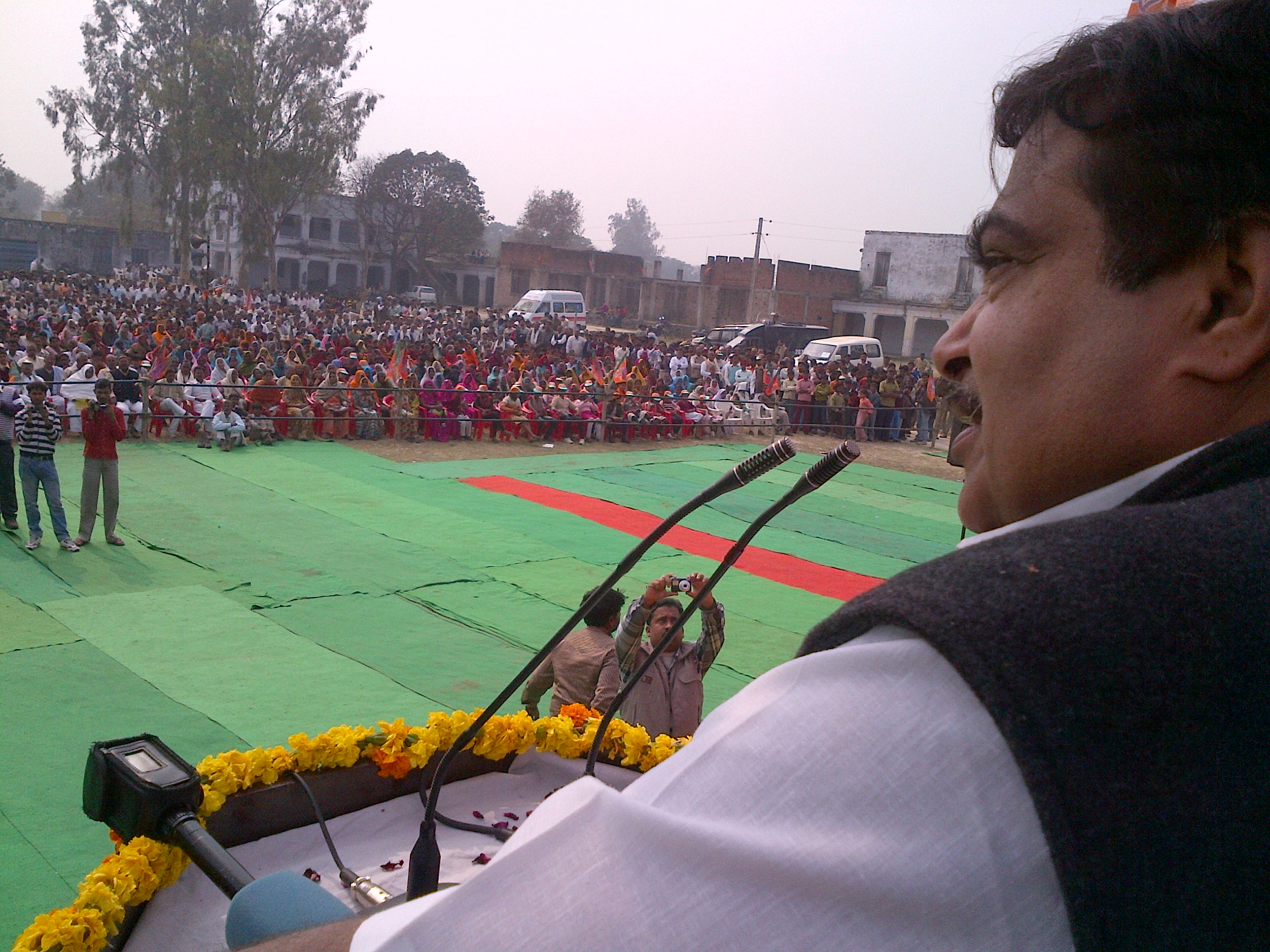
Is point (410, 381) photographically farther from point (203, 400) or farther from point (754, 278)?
point (754, 278)

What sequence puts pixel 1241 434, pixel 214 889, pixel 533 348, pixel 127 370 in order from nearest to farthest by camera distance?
pixel 1241 434, pixel 214 889, pixel 127 370, pixel 533 348

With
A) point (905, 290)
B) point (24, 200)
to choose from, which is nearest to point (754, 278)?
point (905, 290)

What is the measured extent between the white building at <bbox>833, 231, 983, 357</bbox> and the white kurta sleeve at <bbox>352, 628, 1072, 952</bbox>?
4220 centimetres

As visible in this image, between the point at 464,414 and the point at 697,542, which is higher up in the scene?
the point at 464,414

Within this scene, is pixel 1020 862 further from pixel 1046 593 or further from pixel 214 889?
pixel 214 889

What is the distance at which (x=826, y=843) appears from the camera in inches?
22.1

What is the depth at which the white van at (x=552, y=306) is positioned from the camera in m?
38.2

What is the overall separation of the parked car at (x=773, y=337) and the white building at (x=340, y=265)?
79.2 ft

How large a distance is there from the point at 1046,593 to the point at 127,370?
15.6 m

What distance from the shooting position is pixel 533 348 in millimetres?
27109

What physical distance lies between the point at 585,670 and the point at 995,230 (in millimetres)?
4851

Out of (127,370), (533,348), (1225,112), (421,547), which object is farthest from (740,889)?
(533,348)

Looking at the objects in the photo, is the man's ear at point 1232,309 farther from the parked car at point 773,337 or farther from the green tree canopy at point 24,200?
the green tree canopy at point 24,200

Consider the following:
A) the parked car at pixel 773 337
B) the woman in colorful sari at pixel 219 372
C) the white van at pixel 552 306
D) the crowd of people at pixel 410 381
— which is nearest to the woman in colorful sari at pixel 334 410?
the crowd of people at pixel 410 381
